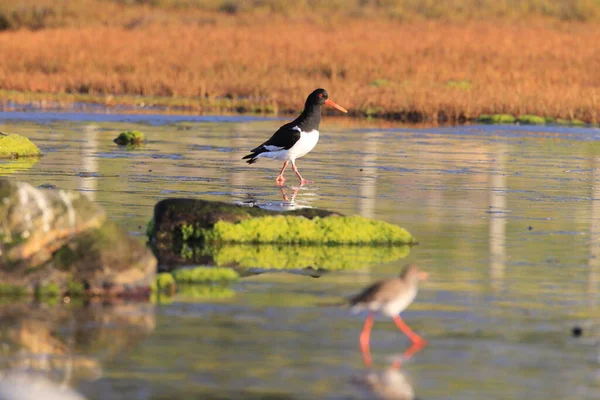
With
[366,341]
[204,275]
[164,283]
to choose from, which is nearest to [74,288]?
[164,283]

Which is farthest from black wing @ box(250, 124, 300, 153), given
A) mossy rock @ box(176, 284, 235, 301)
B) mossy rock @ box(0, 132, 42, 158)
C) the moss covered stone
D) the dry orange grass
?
the dry orange grass

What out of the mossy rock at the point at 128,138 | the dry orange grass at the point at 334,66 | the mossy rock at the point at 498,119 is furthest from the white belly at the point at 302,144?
the dry orange grass at the point at 334,66

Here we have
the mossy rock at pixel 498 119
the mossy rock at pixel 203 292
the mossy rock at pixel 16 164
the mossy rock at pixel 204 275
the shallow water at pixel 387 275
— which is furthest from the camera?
the mossy rock at pixel 498 119

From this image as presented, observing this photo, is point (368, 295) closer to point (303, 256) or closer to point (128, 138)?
point (303, 256)

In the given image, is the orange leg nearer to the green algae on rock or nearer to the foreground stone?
the foreground stone

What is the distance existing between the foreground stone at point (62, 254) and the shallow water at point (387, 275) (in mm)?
427

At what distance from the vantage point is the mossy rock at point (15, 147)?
23297mm

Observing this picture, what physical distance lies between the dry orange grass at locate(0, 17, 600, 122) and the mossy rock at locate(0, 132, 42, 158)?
46.8 feet

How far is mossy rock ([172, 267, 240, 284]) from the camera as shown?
11.7 metres

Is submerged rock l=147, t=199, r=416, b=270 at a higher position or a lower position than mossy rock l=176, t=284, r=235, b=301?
higher

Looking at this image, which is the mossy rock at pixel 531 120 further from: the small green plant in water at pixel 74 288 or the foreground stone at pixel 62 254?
the small green plant in water at pixel 74 288

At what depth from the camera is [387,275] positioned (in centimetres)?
1230

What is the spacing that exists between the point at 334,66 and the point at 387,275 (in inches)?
1282

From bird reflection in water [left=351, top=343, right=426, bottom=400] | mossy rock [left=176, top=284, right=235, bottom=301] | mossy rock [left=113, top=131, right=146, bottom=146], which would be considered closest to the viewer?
bird reflection in water [left=351, top=343, right=426, bottom=400]
